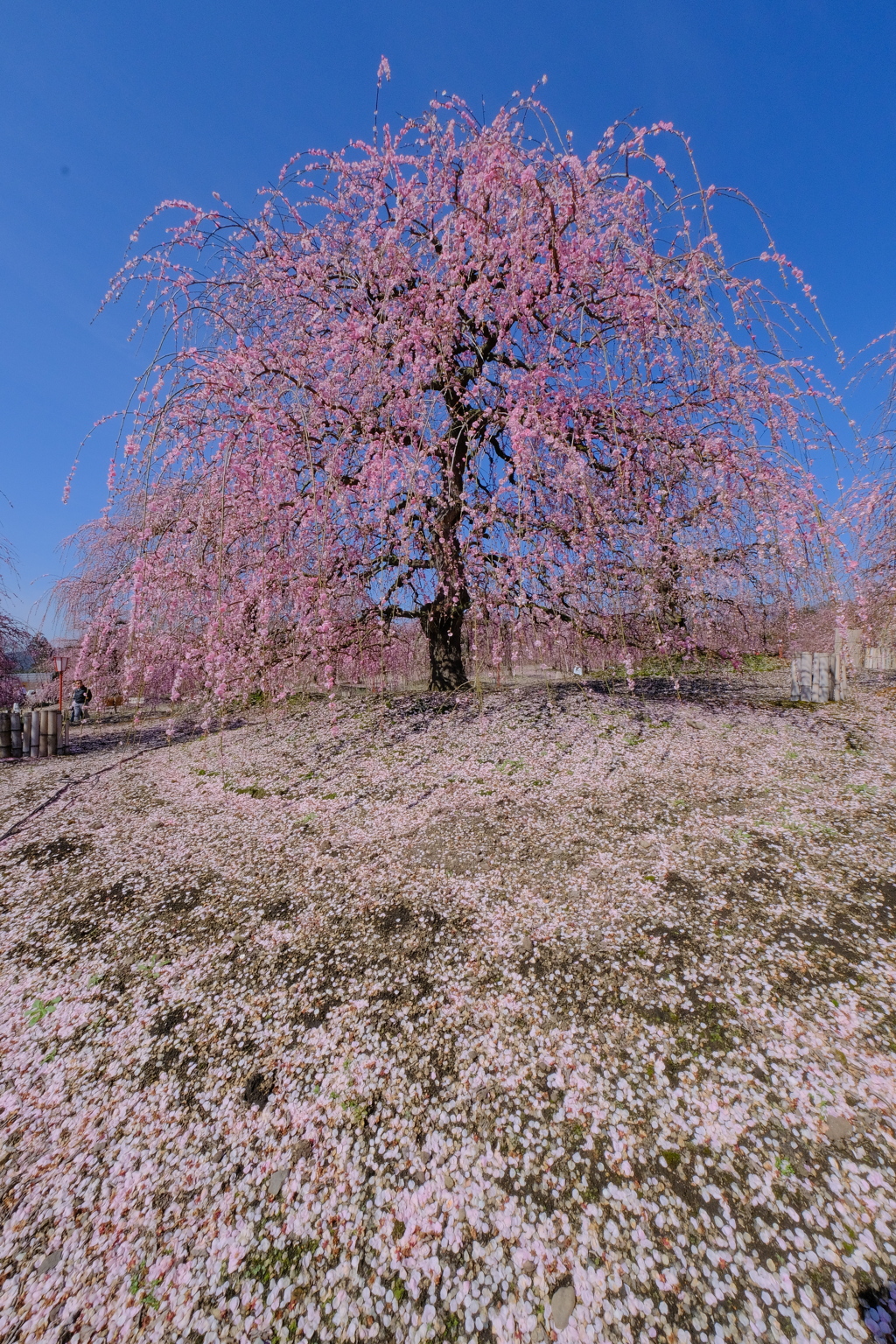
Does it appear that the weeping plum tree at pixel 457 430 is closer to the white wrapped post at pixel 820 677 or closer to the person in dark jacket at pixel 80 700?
the white wrapped post at pixel 820 677

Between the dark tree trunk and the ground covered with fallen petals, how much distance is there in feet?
11.0

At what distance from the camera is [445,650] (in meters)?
8.03

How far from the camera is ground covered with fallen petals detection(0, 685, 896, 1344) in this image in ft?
5.21

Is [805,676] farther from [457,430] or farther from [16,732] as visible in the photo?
[16,732]

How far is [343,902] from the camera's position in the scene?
3.50 metres

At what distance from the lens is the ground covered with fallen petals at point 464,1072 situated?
5.21 feet

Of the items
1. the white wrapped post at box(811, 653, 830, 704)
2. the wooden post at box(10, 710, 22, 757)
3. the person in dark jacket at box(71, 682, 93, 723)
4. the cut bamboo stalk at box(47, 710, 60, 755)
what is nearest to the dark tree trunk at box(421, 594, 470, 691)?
the white wrapped post at box(811, 653, 830, 704)

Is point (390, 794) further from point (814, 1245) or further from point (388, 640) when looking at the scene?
point (814, 1245)

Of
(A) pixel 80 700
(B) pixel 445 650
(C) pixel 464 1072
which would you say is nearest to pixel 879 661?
(B) pixel 445 650

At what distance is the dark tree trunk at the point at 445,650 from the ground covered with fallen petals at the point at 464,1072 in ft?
11.0

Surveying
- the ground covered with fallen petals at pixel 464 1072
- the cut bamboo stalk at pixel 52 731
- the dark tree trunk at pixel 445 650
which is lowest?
the ground covered with fallen petals at pixel 464 1072

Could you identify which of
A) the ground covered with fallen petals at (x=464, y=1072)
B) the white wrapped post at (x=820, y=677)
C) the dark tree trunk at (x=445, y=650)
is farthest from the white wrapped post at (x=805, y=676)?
the dark tree trunk at (x=445, y=650)

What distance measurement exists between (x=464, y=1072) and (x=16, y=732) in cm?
1113

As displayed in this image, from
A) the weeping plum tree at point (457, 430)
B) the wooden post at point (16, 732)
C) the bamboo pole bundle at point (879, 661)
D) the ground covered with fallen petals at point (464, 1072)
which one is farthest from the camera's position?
the bamboo pole bundle at point (879, 661)
